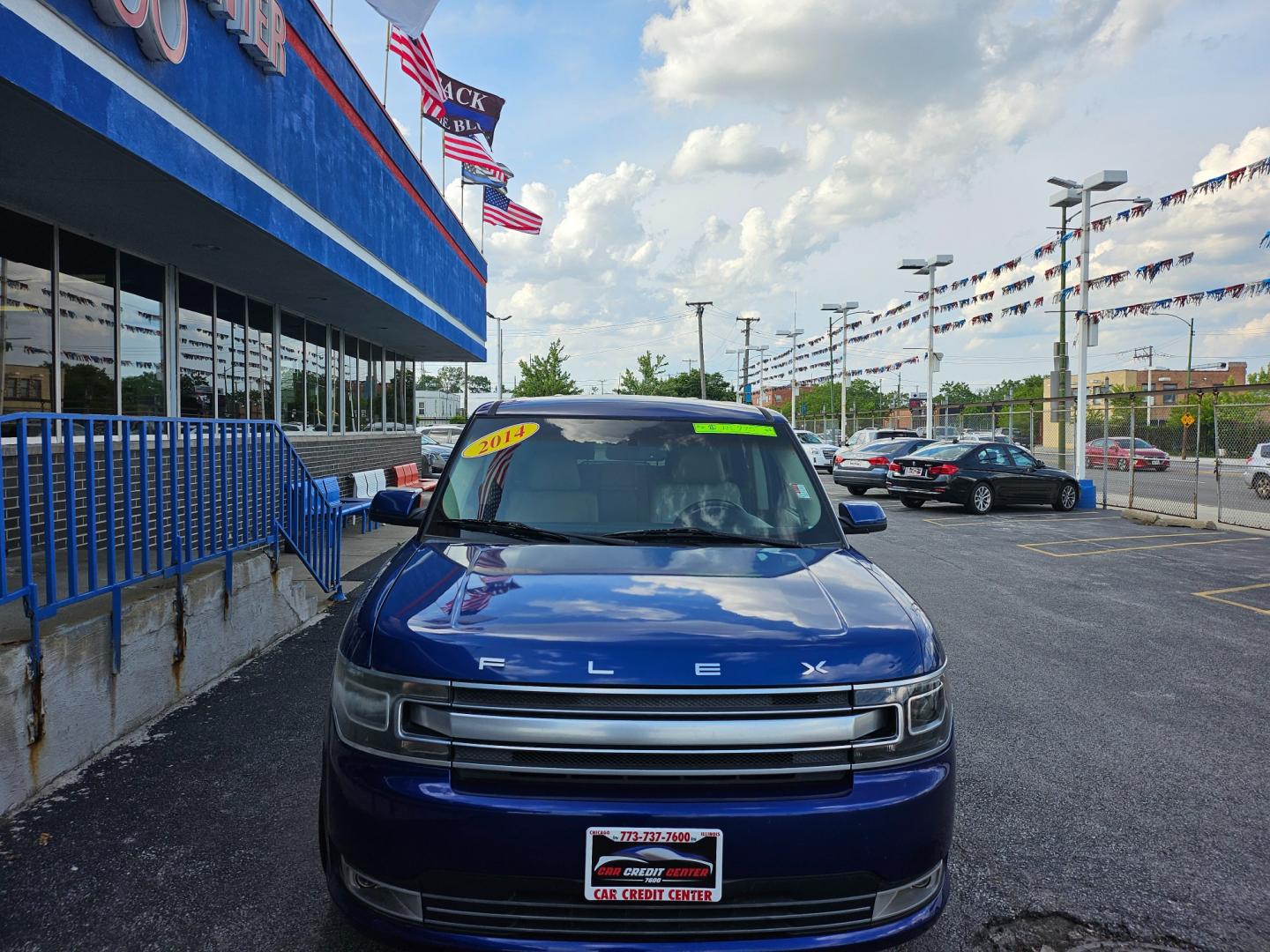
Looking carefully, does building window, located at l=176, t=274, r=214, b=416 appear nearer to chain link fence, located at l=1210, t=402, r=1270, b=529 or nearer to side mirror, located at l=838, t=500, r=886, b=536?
side mirror, located at l=838, t=500, r=886, b=536

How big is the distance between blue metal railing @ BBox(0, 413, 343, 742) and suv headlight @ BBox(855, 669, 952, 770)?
3.04 metres

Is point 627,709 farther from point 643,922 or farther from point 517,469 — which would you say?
point 517,469

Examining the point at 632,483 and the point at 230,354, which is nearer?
the point at 632,483

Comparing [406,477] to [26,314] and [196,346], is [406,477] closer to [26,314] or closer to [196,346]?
[196,346]

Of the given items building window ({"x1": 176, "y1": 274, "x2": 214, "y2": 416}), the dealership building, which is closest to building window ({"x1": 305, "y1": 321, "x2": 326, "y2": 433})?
the dealership building

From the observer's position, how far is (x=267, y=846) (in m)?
3.48

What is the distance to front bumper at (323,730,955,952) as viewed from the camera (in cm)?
217

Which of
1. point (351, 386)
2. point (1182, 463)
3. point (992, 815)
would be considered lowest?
point (992, 815)

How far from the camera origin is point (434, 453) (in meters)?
28.3

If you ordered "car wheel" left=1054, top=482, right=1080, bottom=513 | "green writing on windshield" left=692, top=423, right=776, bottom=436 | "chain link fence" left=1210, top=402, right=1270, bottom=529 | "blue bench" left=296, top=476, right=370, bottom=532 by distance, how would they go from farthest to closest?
1. "car wheel" left=1054, top=482, right=1080, bottom=513
2. "chain link fence" left=1210, top=402, right=1270, bottom=529
3. "blue bench" left=296, top=476, right=370, bottom=532
4. "green writing on windshield" left=692, top=423, right=776, bottom=436

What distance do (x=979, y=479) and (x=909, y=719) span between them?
17410mm

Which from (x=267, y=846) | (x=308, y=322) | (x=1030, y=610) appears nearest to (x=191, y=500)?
(x=267, y=846)

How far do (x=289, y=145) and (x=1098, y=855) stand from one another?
9166 millimetres

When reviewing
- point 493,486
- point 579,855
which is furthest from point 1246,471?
point 579,855
